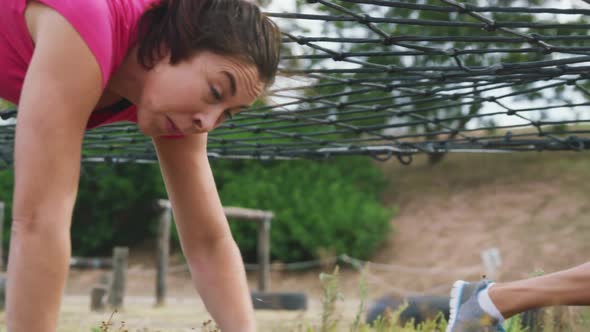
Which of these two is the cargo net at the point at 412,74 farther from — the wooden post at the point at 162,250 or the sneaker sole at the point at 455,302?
the wooden post at the point at 162,250

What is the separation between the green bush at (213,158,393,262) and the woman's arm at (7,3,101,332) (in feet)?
46.7

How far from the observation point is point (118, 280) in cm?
901

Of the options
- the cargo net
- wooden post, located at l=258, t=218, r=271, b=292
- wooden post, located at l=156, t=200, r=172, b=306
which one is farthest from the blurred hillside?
the cargo net

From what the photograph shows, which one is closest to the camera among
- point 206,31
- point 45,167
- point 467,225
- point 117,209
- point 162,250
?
point 45,167

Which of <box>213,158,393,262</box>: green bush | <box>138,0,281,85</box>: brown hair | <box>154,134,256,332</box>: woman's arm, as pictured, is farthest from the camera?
<box>213,158,393,262</box>: green bush

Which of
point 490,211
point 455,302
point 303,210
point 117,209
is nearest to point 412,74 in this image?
point 455,302

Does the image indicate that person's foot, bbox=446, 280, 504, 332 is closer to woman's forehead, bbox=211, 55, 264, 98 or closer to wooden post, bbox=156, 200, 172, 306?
woman's forehead, bbox=211, 55, 264, 98

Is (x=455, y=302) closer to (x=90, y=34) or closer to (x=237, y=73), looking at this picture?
(x=237, y=73)

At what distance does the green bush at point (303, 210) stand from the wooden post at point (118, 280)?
694cm

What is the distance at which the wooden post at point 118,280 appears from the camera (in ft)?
29.0

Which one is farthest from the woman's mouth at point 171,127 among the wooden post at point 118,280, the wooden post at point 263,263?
the wooden post at point 263,263

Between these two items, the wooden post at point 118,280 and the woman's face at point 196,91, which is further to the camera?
the wooden post at point 118,280

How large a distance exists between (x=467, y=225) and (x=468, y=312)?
1552 centimetres

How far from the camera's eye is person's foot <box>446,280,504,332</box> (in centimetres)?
240
